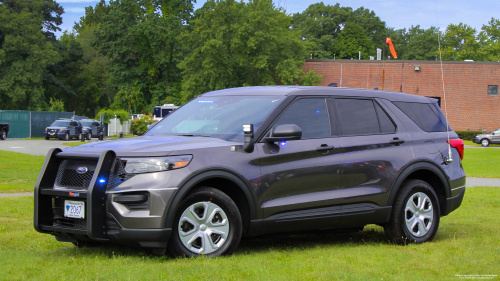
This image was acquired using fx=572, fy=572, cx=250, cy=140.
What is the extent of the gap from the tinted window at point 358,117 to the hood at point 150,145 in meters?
1.59

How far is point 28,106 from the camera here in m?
65.1

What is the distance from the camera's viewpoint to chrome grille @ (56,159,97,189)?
525 centimetres

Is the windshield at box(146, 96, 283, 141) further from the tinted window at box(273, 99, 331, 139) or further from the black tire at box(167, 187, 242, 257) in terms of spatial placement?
the black tire at box(167, 187, 242, 257)

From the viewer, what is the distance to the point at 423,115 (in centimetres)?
762

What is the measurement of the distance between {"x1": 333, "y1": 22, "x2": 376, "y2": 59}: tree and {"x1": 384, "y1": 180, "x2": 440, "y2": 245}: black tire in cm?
9050

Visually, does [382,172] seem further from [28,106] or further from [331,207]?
[28,106]

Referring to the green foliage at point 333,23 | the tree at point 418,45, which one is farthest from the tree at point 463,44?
the green foliage at point 333,23

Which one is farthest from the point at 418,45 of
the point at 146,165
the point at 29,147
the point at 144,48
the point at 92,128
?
the point at 146,165

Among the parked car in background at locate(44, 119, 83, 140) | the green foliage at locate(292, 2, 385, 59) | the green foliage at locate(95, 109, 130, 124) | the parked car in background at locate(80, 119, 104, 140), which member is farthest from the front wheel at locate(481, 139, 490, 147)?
the green foliage at locate(292, 2, 385, 59)

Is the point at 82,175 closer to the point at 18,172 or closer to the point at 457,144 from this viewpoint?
the point at 457,144

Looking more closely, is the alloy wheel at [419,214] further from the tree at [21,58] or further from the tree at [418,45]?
Result: the tree at [418,45]

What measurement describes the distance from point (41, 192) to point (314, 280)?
2.68m

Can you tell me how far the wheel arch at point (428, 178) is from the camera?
6820mm

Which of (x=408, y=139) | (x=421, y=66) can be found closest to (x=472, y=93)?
(x=421, y=66)
